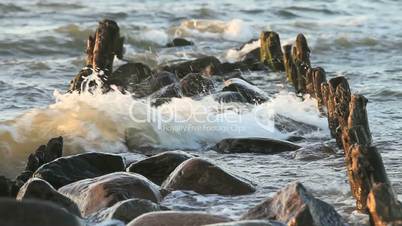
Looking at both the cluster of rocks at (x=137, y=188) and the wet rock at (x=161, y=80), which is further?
the wet rock at (x=161, y=80)

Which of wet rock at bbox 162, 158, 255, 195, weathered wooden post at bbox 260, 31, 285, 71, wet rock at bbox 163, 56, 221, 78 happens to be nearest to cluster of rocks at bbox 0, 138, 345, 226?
wet rock at bbox 162, 158, 255, 195

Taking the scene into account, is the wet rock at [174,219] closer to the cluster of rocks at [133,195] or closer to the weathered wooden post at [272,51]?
the cluster of rocks at [133,195]

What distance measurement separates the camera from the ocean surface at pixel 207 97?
805cm

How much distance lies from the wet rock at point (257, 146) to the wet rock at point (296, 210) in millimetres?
2965

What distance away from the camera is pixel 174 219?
557 cm

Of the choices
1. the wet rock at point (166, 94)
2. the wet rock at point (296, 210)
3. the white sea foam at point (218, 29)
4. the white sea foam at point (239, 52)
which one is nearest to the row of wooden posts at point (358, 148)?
the wet rock at point (296, 210)

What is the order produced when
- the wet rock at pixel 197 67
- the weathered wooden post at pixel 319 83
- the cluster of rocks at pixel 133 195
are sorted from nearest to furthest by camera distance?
the cluster of rocks at pixel 133 195
the weathered wooden post at pixel 319 83
the wet rock at pixel 197 67

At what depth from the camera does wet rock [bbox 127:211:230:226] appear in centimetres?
553

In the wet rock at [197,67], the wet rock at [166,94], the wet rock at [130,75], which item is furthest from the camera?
the wet rock at [197,67]

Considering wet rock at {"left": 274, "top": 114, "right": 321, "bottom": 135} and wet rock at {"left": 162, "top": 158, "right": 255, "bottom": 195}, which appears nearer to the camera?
wet rock at {"left": 162, "top": 158, "right": 255, "bottom": 195}

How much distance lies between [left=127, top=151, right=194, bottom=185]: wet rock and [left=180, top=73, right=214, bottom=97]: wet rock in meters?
4.25

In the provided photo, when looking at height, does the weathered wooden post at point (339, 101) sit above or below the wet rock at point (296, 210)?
above

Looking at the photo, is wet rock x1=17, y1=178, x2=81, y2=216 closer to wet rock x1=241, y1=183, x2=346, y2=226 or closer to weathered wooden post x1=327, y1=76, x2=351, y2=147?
wet rock x1=241, y1=183, x2=346, y2=226

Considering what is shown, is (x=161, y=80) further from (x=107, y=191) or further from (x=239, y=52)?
(x=107, y=191)
